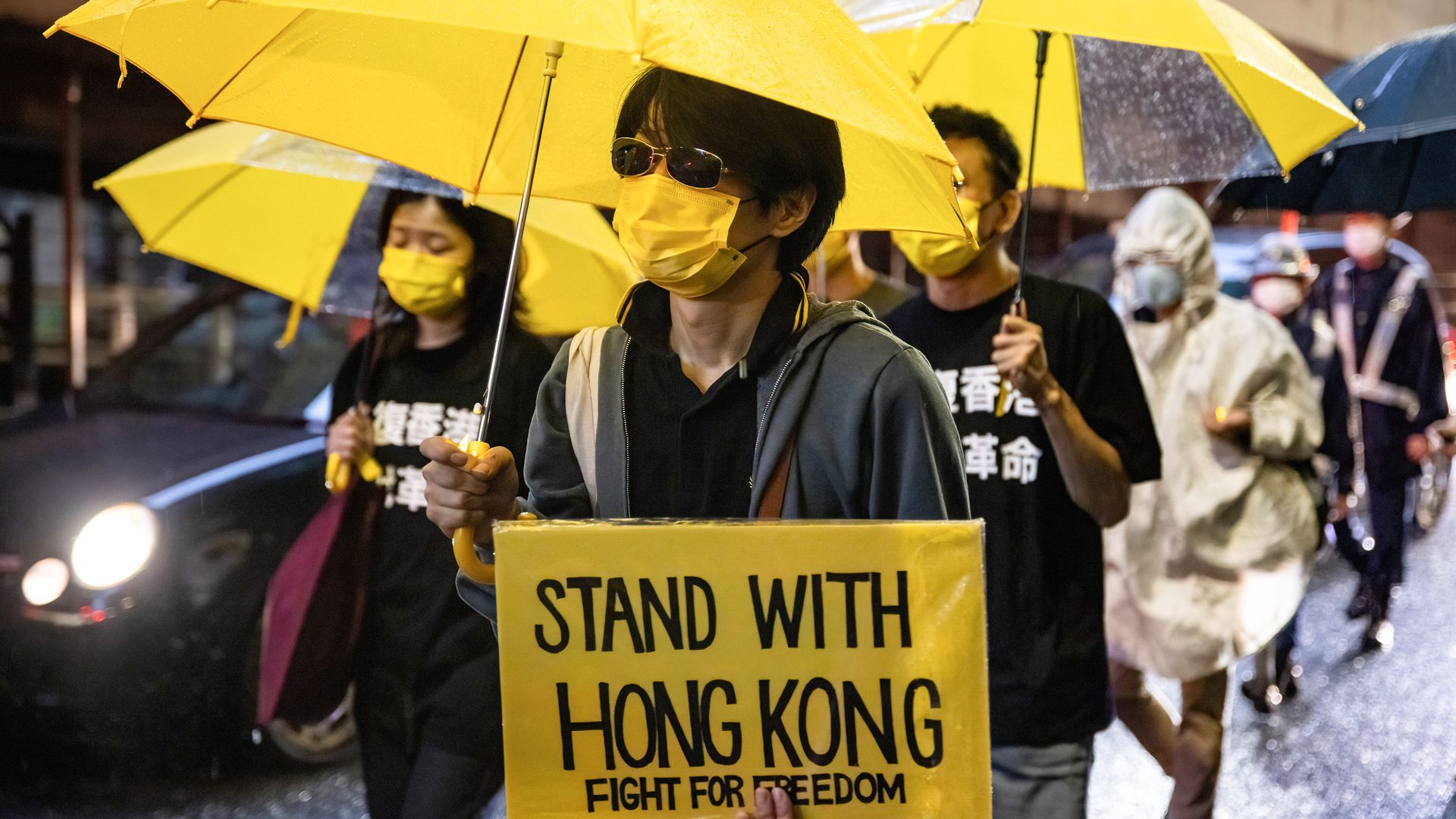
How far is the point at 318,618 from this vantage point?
3.27m

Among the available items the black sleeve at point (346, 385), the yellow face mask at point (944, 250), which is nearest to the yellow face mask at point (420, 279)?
the black sleeve at point (346, 385)

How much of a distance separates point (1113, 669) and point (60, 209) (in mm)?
7183

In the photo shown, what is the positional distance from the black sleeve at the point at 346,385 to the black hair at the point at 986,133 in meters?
1.57

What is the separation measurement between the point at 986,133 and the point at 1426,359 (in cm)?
532

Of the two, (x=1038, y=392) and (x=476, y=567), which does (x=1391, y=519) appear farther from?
(x=476, y=567)

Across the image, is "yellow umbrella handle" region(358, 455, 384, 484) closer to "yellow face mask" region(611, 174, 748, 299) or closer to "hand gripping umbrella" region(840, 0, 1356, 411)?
"hand gripping umbrella" region(840, 0, 1356, 411)

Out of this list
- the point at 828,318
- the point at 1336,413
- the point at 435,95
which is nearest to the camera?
the point at 828,318

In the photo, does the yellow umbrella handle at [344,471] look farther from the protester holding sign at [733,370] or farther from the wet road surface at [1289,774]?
the wet road surface at [1289,774]

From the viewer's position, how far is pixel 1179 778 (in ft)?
13.3

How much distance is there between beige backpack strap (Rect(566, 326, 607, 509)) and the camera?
2.04m

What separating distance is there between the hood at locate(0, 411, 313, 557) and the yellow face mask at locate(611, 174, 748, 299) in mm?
3559

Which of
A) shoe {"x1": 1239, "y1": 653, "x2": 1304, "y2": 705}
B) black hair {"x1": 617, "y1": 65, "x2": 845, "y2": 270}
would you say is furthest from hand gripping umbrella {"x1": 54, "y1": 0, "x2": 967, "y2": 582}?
shoe {"x1": 1239, "y1": 653, "x2": 1304, "y2": 705}

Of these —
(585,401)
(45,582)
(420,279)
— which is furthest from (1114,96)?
(45,582)

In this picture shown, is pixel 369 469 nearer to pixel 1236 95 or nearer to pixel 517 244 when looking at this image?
pixel 517 244
